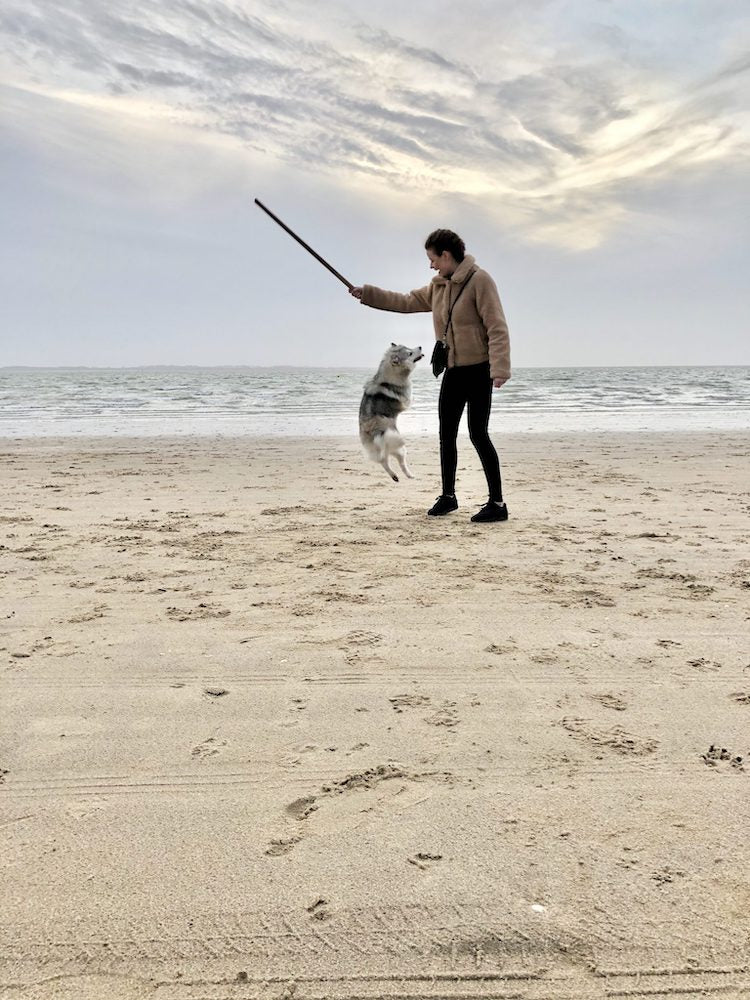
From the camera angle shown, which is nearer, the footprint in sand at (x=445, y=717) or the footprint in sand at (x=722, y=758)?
the footprint in sand at (x=722, y=758)

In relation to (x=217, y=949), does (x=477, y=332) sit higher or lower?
higher

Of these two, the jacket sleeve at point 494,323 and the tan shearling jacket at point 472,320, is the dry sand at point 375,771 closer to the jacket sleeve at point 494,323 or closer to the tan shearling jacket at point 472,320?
the jacket sleeve at point 494,323

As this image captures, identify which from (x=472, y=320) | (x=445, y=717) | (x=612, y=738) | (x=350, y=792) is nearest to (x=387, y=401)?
(x=472, y=320)

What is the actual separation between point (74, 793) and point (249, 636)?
4.06ft

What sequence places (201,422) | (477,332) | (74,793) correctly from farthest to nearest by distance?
1. (201,422)
2. (477,332)
3. (74,793)

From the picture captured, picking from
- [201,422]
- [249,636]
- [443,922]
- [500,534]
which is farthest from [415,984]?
[201,422]

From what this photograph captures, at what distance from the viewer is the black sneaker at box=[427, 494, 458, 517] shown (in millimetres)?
5949

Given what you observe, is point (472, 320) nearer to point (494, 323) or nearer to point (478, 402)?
point (494, 323)

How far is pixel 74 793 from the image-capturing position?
2012 millimetres

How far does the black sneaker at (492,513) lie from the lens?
562 cm

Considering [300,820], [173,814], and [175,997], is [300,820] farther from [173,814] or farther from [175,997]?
[175,997]

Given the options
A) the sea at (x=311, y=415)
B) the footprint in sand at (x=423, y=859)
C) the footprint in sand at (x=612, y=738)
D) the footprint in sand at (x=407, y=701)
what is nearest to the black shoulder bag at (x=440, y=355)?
the footprint in sand at (x=407, y=701)

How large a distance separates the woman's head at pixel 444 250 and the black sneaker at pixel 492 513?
6.03 ft

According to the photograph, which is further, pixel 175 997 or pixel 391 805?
pixel 391 805
